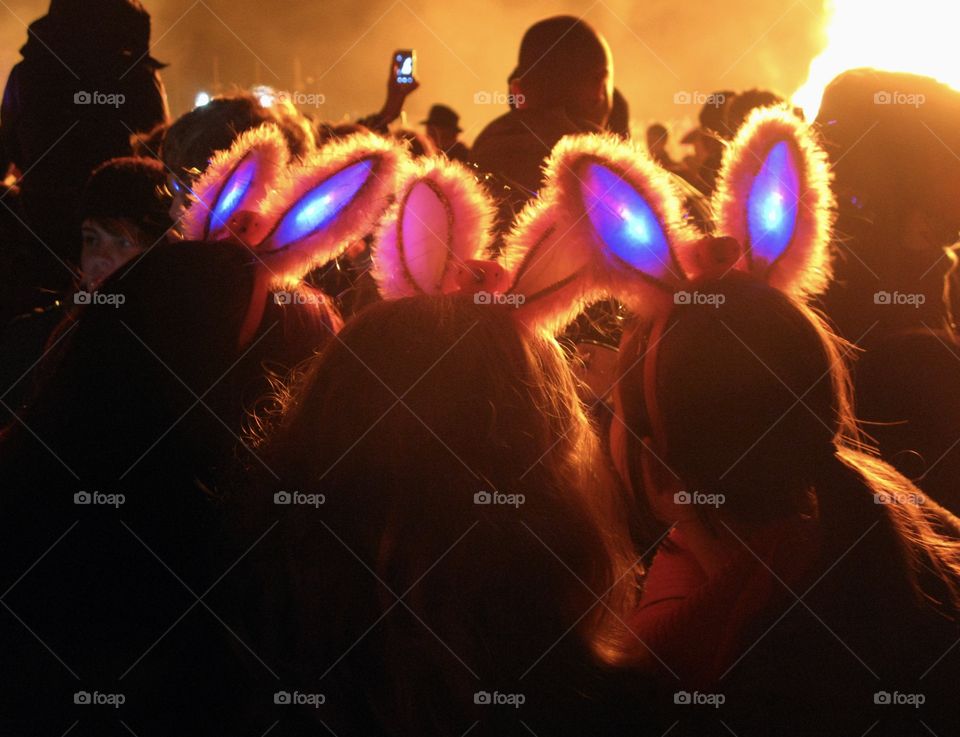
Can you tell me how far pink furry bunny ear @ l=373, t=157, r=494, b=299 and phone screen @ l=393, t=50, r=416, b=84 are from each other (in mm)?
2635

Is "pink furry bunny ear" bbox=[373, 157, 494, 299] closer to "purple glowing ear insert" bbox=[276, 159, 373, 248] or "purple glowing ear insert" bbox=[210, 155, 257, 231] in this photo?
"purple glowing ear insert" bbox=[276, 159, 373, 248]

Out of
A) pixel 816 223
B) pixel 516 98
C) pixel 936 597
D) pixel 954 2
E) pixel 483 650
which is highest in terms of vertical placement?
pixel 954 2

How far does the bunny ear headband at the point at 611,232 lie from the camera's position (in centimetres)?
174

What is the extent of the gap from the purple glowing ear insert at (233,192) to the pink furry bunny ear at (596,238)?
0.65m

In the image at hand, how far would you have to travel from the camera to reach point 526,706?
4.73ft

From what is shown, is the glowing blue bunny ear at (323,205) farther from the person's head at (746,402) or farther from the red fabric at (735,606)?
the red fabric at (735,606)

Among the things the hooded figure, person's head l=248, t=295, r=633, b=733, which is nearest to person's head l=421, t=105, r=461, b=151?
the hooded figure

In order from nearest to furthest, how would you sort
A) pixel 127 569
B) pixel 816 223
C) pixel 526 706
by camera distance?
1. pixel 526 706
2. pixel 127 569
3. pixel 816 223

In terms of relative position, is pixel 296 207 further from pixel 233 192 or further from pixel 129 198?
pixel 129 198

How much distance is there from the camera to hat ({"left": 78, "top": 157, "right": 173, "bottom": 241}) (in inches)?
110

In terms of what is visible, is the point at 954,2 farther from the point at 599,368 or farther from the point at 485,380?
the point at 485,380

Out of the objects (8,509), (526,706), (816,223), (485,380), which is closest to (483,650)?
(526,706)

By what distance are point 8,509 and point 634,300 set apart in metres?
1.27

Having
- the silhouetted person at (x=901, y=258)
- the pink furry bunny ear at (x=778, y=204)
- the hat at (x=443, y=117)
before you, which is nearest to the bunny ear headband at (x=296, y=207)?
the pink furry bunny ear at (x=778, y=204)
